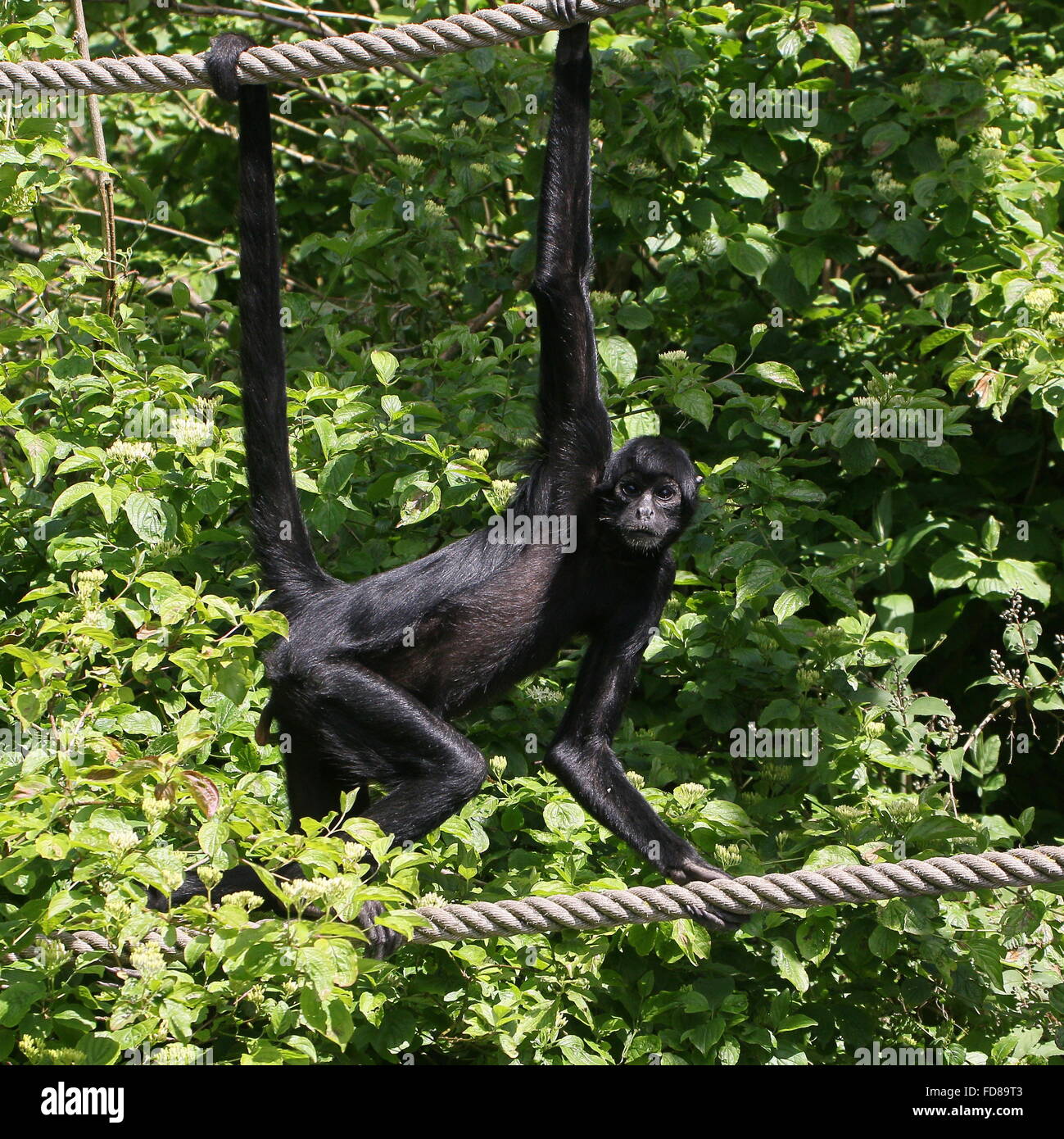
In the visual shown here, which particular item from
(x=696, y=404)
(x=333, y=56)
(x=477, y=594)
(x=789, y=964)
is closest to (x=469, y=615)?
(x=477, y=594)

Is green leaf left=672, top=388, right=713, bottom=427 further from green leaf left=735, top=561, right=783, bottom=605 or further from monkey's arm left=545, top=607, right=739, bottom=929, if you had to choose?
monkey's arm left=545, top=607, right=739, bottom=929

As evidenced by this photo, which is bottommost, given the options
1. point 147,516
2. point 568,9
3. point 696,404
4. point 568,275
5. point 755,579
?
point 755,579

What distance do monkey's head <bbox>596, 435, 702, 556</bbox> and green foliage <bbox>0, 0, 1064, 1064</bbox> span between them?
47 centimetres

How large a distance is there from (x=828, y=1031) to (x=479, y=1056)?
1.68m

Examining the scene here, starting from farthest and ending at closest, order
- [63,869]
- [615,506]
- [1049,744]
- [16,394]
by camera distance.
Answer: [1049,744], [16,394], [615,506], [63,869]

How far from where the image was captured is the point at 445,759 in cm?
521

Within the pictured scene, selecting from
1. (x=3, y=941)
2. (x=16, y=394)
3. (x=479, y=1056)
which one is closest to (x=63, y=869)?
(x=3, y=941)

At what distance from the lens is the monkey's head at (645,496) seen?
5.95 metres

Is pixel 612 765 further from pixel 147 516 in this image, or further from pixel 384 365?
pixel 147 516

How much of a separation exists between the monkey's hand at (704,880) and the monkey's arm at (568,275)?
1955 millimetres

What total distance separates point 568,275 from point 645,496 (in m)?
1.11

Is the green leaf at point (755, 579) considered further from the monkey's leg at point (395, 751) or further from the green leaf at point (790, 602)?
the monkey's leg at point (395, 751)

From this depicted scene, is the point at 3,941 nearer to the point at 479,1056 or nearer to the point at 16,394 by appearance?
the point at 479,1056

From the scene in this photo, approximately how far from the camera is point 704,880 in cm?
556
